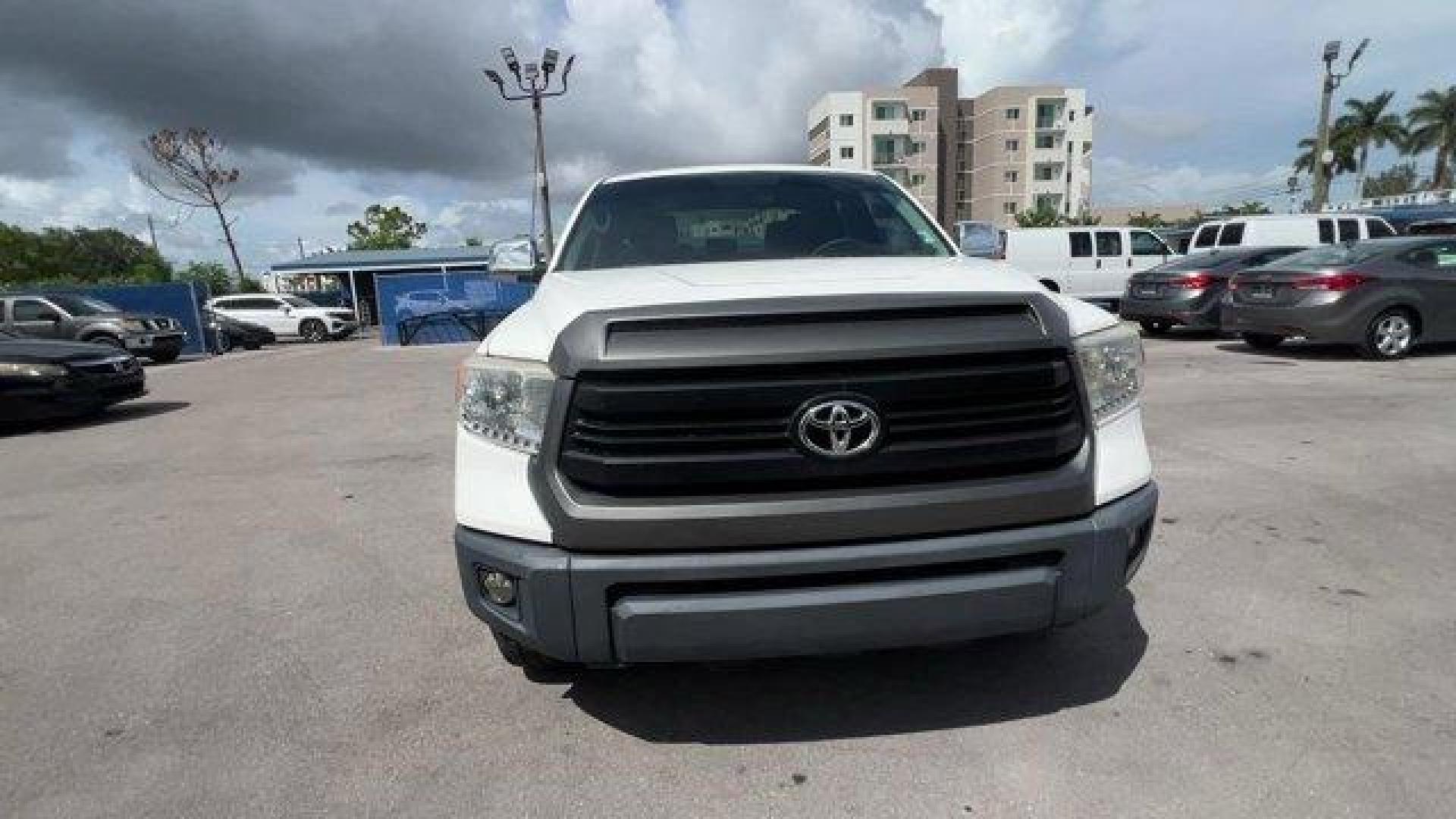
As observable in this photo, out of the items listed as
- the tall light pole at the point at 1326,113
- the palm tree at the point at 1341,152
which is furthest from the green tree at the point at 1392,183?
the tall light pole at the point at 1326,113

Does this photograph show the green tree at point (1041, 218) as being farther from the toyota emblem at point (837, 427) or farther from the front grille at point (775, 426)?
the toyota emblem at point (837, 427)

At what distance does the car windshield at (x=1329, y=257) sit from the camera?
29.9ft

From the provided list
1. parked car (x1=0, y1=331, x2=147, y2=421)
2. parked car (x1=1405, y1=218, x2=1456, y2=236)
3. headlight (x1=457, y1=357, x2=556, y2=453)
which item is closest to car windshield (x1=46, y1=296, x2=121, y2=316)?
parked car (x1=0, y1=331, x2=147, y2=421)

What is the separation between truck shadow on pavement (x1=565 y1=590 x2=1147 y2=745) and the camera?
2422mm

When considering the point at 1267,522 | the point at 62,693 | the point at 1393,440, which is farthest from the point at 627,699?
→ the point at 1393,440

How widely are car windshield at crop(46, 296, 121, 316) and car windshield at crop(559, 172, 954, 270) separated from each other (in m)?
17.5

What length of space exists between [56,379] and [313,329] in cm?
2037

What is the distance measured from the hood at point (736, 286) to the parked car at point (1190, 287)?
10.9 metres

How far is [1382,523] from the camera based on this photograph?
4.00m

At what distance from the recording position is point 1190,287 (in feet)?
39.2

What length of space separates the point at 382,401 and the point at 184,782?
799cm

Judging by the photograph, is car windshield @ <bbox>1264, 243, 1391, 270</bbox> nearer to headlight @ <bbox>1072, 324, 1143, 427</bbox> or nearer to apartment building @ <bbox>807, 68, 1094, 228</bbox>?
headlight @ <bbox>1072, 324, 1143, 427</bbox>

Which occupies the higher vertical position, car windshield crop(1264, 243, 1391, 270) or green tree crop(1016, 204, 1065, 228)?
green tree crop(1016, 204, 1065, 228)

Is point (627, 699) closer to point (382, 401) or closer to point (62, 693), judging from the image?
point (62, 693)
